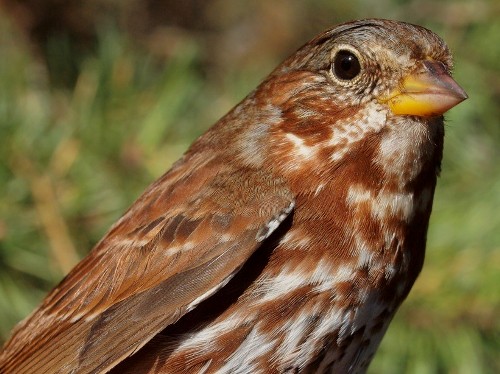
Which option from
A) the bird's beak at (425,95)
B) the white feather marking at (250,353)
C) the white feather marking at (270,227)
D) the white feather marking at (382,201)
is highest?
the bird's beak at (425,95)

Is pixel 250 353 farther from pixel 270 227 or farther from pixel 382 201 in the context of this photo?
pixel 382 201

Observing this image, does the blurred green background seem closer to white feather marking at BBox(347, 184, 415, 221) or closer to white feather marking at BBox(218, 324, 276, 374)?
white feather marking at BBox(347, 184, 415, 221)

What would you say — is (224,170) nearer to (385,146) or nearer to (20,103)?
(385,146)

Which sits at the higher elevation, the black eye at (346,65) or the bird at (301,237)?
the black eye at (346,65)

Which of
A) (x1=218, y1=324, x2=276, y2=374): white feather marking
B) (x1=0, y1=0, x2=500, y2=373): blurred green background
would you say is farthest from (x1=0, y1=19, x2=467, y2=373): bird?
(x1=0, y1=0, x2=500, y2=373): blurred green background

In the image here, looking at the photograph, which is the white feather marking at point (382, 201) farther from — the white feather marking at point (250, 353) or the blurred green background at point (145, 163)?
the blurred green background at point (145, 163)

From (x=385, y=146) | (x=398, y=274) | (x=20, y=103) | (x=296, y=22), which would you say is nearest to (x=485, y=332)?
(x=398, y=274)

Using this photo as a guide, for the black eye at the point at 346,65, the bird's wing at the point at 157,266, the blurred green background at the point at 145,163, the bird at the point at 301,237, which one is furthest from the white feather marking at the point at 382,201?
the blurred green background at the point at 145,163
